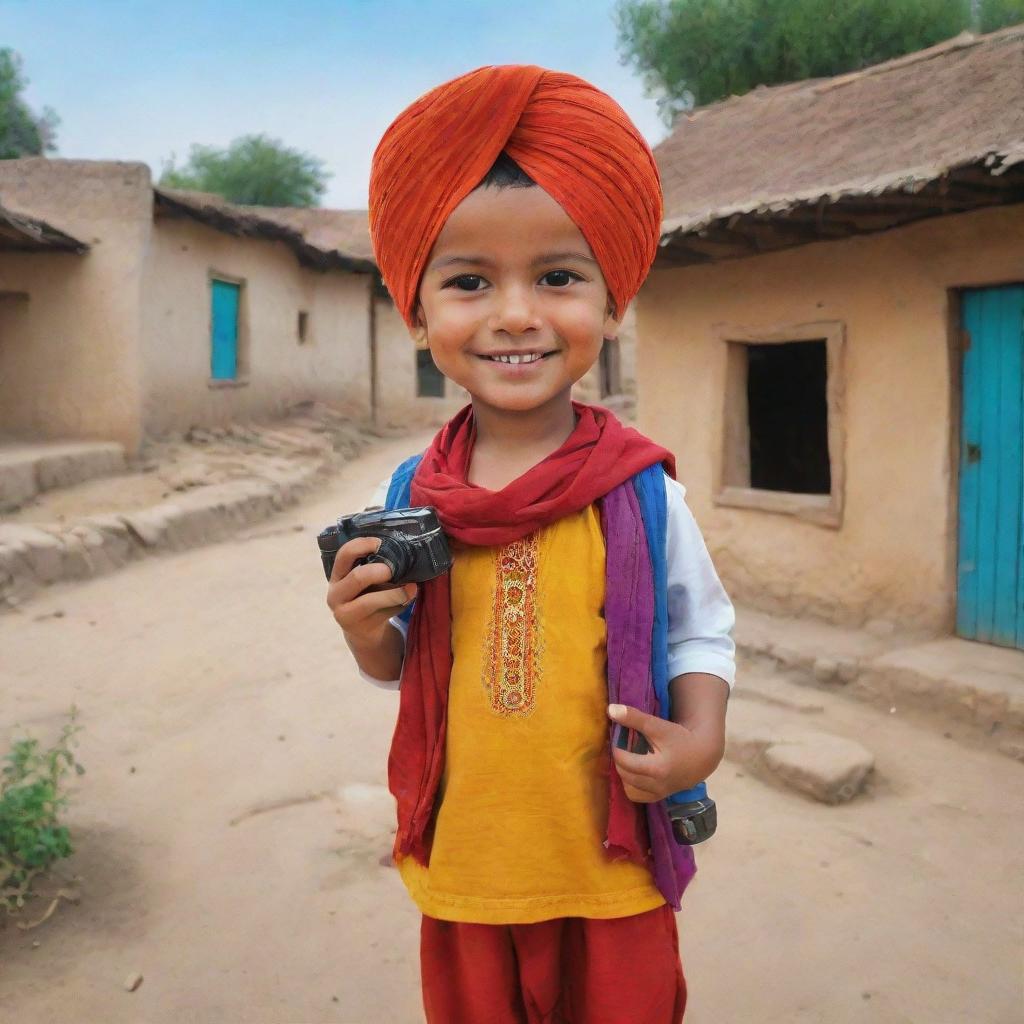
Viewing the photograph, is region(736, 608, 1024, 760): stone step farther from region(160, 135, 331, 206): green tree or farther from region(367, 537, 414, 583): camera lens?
region(160, 135, 331, 206): green tree

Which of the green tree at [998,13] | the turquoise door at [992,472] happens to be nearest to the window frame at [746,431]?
the turquoise door at [992,472]

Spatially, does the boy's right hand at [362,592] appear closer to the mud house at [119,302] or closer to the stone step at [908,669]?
the stone step at [908,669]

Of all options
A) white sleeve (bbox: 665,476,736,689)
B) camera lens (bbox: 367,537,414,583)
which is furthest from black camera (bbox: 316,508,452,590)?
white sleeve (bbox: 665,476,736,689)

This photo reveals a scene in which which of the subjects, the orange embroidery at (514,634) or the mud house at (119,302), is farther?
the mud house at (119,302)

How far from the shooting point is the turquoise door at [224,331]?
472 inches

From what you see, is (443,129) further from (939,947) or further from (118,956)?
(939,947)

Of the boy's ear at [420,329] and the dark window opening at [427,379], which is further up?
the dark window opening at [427,379]

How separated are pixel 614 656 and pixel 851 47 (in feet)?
64.9

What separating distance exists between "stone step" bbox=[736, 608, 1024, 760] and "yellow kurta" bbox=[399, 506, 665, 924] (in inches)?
140

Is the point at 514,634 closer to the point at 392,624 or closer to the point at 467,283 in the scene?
the point at 392,624

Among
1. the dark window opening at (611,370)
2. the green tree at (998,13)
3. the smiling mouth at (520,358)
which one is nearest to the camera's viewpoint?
the smiling mouth at (520,358)

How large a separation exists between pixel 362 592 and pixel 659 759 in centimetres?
46

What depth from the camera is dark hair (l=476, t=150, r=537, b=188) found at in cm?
128

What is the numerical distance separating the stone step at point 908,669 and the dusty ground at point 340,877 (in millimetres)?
145
